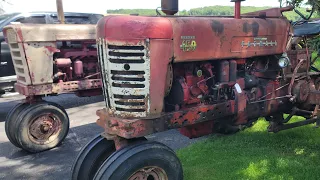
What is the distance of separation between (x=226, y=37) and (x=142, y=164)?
1.52 metres

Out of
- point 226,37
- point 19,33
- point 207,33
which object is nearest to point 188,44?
point 207,33

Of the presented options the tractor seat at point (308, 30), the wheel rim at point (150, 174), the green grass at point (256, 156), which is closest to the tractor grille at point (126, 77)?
the wheel rim at point (150, 174)

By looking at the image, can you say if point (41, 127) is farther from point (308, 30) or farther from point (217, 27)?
point (308, 30)

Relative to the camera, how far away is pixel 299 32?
15.4 feet

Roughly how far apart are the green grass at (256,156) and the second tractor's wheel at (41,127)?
2001 millimetres

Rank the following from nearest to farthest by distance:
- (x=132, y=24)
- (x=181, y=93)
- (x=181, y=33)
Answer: (x=132, y=24) < (x=181, y=33) < (x=181, y=93)

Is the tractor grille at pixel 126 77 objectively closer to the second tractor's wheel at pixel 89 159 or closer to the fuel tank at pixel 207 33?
the fuel tank at pixel 207 33

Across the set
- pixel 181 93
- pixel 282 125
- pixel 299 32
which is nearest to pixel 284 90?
pixel 282 125

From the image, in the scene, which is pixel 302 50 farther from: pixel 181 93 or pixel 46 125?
pixel 46 125

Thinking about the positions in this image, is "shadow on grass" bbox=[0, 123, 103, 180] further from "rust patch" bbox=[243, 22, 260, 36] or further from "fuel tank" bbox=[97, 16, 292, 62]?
"rust patch" bbox=[243, 22, 260, 36]

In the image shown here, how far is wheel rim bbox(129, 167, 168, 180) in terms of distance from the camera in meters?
2.97

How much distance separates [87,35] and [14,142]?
215cm

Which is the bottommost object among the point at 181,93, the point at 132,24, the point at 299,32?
the point at 181,93

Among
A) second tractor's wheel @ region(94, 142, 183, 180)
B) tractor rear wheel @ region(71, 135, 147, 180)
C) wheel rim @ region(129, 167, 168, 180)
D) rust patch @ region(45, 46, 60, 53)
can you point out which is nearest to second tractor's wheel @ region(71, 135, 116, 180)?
tractor rear wheel @ region(71, 135, 147, 180)
